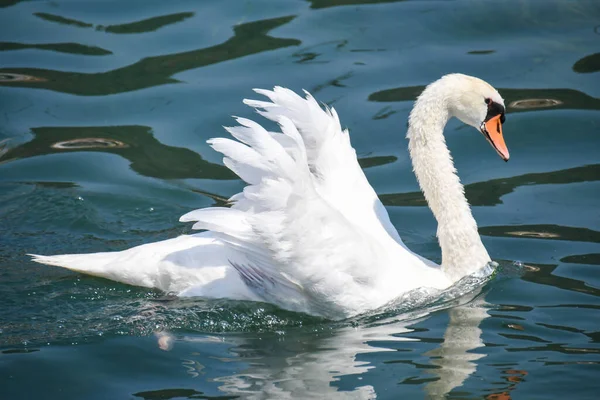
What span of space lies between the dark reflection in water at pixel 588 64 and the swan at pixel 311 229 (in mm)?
3663

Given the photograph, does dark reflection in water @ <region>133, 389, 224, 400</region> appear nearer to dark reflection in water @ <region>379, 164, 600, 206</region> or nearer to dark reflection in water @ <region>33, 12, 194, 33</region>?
dark reflection in water @ <region>379, 164, 600, 206</region>

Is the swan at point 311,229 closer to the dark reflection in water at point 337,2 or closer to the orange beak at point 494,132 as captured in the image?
the orange beak at point 494,132

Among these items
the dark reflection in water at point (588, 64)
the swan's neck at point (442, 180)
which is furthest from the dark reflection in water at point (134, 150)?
the dark reflection in water at point (588, 64)

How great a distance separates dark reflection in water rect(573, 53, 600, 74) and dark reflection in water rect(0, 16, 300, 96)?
131 inches

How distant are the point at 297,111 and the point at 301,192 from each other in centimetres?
97

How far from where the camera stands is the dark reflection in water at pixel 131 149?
32.7ft

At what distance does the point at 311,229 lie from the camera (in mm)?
6812

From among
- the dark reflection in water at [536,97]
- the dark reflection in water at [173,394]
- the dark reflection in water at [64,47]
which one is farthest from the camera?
the dark reflection in water at [64,47]

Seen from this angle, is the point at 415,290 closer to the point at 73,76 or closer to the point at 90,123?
the point at 90,123

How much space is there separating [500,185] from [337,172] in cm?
230

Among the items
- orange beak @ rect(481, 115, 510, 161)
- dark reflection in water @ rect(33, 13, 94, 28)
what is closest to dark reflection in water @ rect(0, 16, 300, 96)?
dark reflection in water @ rect(33, 13, 94, 28)

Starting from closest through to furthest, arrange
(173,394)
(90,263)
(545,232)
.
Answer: (173,394), (90,263), (545,232)

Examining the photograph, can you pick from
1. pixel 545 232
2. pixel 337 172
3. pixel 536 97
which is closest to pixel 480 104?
pixel 337 172

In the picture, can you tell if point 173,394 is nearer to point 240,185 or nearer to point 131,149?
point 240,185
